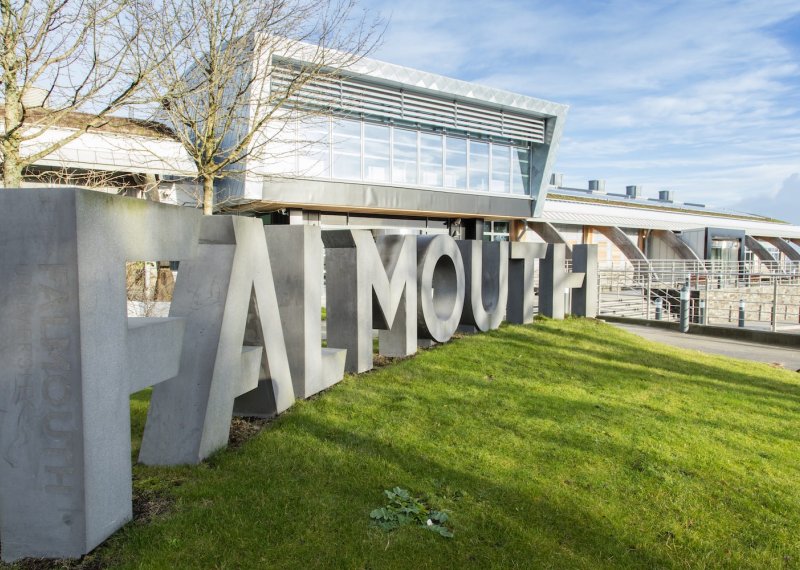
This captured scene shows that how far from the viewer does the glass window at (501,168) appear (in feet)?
87.2

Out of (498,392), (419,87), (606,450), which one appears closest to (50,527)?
(606,450)

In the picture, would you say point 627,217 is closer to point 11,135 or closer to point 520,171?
point 520,171

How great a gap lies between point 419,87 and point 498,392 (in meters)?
18.3

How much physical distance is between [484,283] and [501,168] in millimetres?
17716

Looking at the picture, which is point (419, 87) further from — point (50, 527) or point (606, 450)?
point (50, 527)

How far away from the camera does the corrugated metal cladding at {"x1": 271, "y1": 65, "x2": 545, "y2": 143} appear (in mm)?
20703

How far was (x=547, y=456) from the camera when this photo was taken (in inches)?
182

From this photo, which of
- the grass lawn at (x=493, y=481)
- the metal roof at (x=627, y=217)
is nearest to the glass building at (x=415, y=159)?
the metal roof at (x=627, y=217)

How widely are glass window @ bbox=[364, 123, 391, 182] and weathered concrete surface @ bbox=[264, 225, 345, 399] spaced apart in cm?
1668

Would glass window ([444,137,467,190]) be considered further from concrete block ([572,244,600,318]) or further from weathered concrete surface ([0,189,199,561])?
weathered concrete surface ([0,189,199,561])

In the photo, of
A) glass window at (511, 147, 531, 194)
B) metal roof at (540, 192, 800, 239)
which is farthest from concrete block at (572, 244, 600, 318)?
metal roof at (540, 192, 800, 239)

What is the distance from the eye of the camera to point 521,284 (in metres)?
10.7

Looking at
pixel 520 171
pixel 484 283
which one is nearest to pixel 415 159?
pixel 520 171

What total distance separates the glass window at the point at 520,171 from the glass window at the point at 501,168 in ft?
0.93
